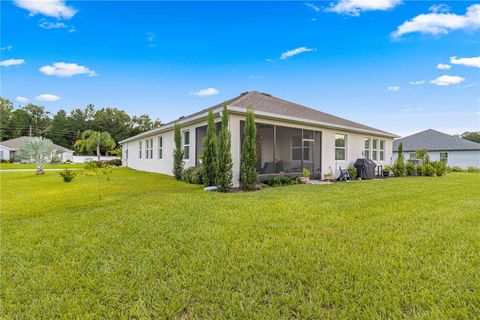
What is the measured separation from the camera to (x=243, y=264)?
297 cm

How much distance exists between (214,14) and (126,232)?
10.0 meters

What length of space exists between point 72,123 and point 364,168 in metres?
56.0

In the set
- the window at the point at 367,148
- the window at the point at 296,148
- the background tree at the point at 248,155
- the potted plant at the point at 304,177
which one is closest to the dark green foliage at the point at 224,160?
the background tree at the point at 248,155

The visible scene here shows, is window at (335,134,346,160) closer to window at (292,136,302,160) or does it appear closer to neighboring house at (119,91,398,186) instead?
neighboring house at (119,91,398,186)

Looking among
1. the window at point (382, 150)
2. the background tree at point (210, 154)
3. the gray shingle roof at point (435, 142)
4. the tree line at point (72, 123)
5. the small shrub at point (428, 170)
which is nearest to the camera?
the background tree at point (210, 154)

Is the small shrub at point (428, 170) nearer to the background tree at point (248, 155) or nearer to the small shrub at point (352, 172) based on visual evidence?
the small shrub at point (352, 172)

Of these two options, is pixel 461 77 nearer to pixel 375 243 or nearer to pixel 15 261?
pixel 375 243

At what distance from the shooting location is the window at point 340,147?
46.3 ft

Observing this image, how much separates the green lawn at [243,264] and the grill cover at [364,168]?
8903mm

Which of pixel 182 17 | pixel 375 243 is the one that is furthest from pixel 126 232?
pixel 182 17

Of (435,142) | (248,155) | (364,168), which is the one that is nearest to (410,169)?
(364,168)

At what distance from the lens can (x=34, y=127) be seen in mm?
49531

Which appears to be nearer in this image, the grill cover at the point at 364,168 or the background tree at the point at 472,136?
the grill cover at the point at 364,168

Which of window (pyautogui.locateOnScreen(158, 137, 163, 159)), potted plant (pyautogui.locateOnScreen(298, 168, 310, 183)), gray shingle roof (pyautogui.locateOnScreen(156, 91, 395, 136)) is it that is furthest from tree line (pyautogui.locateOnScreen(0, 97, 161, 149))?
potted plant (pyautogui.locateOnScreen(298, 168, 310, 183))
